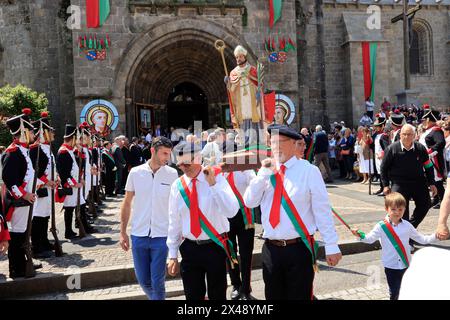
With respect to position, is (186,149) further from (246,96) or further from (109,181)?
(109,181)

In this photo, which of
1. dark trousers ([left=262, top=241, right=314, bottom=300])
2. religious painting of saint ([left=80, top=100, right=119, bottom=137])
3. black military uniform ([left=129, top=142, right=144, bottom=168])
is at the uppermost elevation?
religious painting of saint ([left=80, top=100, right=119, bottom=137])

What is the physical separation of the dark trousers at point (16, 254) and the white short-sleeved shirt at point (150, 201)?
2388 millimetres

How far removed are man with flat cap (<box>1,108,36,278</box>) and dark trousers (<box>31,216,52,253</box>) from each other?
1.03 metres

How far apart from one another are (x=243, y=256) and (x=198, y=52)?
15609 mm

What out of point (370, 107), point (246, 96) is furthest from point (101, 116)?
point (370, 107)

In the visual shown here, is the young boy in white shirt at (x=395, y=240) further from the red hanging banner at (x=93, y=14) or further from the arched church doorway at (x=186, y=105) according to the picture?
the arched church doorway at (x=186, y=105)

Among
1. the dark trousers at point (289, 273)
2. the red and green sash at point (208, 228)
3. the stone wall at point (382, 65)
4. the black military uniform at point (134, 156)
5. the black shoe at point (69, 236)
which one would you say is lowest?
the black shoe at point (69, 236)

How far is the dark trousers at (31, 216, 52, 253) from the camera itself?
261 inches

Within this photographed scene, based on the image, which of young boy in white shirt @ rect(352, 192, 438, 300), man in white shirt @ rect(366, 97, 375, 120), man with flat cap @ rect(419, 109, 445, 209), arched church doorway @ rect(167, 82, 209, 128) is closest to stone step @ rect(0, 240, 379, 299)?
young boy in white shirt @ rect(352, 192, 438, 300)

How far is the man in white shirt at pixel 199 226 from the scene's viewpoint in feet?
11.5

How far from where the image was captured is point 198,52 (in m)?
19.0

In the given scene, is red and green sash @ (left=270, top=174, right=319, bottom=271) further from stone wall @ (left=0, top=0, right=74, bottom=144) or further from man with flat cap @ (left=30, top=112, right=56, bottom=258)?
stone wall @ (left=0, top=0, right=74, bottom=144)

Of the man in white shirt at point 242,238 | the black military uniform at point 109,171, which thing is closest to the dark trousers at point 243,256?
the man in white shirt at point 242,238
